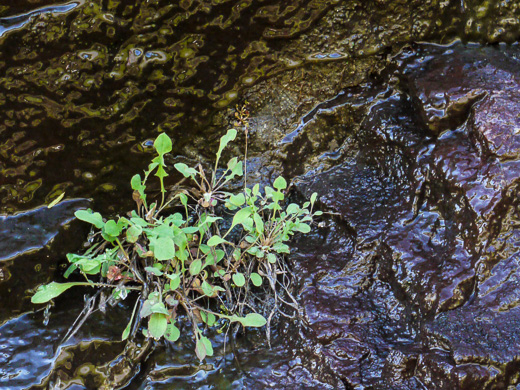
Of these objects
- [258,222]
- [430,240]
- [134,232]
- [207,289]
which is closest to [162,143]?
[134,232]

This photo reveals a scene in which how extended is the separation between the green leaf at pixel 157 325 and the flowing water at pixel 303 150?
376mm

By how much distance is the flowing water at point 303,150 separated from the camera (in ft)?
7.45

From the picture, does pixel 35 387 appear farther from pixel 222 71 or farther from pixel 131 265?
pixel 222 71

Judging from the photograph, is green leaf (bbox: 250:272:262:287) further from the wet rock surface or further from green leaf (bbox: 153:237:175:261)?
green leaf (bbox: 153:237:175:261)

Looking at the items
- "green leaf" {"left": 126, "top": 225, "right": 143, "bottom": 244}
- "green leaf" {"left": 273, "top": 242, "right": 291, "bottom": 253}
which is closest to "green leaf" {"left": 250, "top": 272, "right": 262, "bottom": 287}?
"green leaf" {"left": 273, "top": 242, "right": 291, "bottom": 253}

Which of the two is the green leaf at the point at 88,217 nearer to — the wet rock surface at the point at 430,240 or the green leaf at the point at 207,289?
the green leaf at the point at 207,289

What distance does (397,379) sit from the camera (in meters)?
2.21

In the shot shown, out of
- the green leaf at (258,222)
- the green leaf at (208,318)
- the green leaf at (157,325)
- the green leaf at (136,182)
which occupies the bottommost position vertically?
the green leaf at (208,318)

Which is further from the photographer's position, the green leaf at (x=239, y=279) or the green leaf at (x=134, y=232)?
the green leaf at (x=239, y=279)

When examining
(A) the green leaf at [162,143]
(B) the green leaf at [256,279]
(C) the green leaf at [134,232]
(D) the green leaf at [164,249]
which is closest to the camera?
(D) the green leaf at [164,249]

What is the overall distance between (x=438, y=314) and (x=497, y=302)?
26 cm

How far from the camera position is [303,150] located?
301 cm

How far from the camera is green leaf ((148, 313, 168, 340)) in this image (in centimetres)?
216

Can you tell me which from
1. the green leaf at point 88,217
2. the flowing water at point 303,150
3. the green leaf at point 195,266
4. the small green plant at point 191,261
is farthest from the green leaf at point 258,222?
the green leaf at point 88,217
